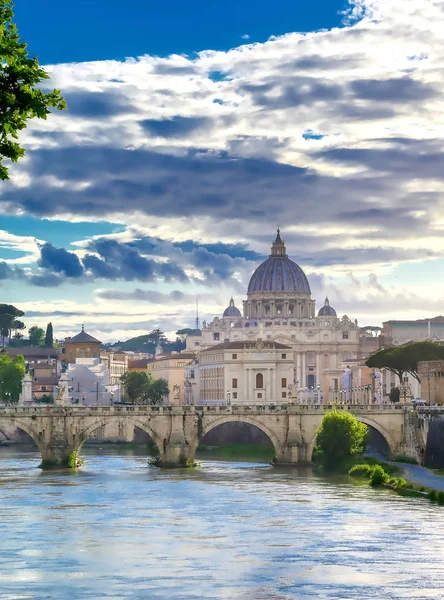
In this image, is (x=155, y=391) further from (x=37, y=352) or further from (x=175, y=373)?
(x=37, y=352)

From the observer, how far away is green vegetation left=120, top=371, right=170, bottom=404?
527 feet

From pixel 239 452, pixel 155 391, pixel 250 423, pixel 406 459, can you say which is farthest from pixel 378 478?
pixel 155 391

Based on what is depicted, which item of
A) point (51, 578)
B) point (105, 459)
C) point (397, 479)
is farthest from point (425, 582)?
point (105, 459)

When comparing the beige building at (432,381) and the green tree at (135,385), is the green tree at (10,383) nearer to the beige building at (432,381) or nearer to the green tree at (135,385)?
the green tree at (135,385)

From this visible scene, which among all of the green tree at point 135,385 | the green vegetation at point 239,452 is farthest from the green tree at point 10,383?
the green vegetation at point 239,452

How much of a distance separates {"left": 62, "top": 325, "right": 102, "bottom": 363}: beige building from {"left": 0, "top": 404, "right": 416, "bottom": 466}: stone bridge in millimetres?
87575

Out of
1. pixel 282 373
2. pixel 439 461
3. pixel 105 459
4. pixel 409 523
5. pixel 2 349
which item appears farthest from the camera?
pixel 2 349

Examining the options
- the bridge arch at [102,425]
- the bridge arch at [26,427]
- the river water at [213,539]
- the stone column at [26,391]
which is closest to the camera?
the river water at [213,539]

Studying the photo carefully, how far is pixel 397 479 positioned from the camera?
229 ft

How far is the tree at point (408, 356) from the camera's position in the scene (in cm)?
11369

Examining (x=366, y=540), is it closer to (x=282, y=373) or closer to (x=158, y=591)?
(x=158, y=591)

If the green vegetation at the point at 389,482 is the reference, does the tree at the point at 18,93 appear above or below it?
above

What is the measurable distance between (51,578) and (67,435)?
142 ft

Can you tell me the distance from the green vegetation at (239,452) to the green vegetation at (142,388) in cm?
4685
